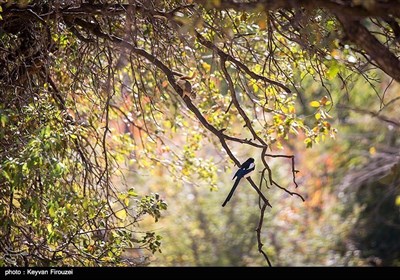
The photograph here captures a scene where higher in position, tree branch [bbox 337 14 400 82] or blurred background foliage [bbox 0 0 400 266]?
blurred background foliage [bbox 0 0 400 266]

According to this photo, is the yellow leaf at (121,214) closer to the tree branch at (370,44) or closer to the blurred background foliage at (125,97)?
the blurred background foliage at (125,97)

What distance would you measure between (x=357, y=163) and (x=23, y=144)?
9083 millimetres

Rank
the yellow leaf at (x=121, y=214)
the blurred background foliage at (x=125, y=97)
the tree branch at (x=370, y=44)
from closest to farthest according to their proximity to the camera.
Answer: the tree branch at (x=370, y=44), the blurred background foliage at (x=125, y=97), the yellow leaf at (x=121, y=214)

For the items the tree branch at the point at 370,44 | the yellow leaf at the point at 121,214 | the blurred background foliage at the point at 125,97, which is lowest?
the tree branch at the point at 370,44

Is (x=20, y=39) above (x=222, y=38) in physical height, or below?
above

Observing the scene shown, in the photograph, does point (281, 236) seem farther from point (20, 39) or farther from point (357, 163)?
point (20, 39)

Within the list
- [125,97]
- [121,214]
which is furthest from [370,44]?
[125,97]

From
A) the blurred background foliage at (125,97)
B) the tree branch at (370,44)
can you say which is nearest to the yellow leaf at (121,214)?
the blurred background foliage at (125,97)

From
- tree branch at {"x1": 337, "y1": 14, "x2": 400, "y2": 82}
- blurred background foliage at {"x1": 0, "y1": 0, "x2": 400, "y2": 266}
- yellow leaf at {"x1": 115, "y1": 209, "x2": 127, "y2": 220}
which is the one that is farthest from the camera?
yellow leaf at {"x1": 115, "y1": 209, "x2": 127, "y2": 220}

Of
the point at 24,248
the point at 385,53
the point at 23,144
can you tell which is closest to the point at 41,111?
the point at 23,144

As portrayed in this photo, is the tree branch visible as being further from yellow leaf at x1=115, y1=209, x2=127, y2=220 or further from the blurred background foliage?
yellow leaf at x1=115, y1=209, x2=127, y2=220

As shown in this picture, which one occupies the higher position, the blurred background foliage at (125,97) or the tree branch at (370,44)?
the blurred background foliage at (125,97)

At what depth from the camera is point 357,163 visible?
43.4ft

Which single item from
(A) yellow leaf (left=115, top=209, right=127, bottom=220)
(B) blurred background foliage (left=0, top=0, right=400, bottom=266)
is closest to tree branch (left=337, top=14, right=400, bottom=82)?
(B) blurred background foliage (left=0, top=0, right=400, bottom=266)
